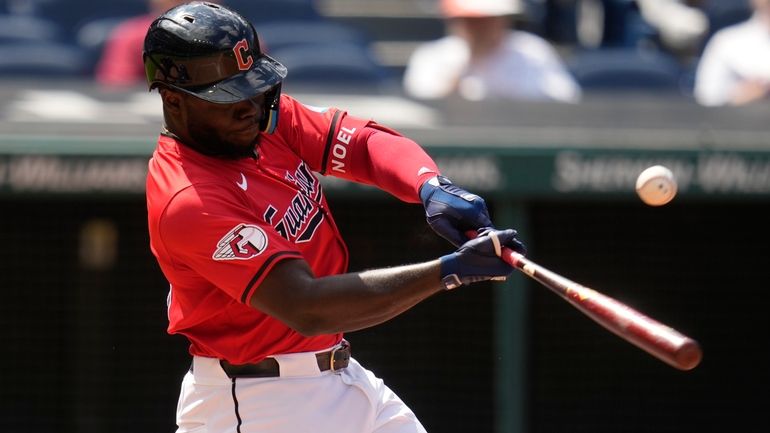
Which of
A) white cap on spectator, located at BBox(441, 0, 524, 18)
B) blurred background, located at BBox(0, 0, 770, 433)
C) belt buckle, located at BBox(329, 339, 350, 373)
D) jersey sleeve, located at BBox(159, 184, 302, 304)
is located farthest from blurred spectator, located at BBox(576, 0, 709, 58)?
jersey sleeve, located at BBox(159, 184, 302, 304)

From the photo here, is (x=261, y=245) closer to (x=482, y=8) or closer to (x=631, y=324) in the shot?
(x=631, y=324)

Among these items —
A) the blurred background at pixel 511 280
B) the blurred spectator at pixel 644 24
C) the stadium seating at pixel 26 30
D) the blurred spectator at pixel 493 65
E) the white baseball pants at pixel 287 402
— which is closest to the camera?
the white baseball pants at pixel 287 402

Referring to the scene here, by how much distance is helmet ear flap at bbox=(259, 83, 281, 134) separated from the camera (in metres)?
2.79

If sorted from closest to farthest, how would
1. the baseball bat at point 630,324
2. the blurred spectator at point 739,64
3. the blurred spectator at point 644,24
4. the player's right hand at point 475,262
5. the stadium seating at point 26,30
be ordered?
the baseball bat at point 630,324 < the player's right hand at point 475,262 < the blurred spectator at point 739,64 < the stadium seating at point 26,30 < the blurred spectator at point 644,24

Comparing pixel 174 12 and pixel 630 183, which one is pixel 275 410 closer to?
pixel 174 12

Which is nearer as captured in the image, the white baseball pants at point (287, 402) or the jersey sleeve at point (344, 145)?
the white baseball pants at point (287, 402)

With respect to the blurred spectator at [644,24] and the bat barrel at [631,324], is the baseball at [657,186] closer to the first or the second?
the bat barrel at [631,324]

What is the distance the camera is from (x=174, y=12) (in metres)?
2.79

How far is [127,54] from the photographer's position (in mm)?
5434

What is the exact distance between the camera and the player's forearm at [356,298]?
8.22 feet

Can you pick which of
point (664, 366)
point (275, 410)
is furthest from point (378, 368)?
point (275, 410)

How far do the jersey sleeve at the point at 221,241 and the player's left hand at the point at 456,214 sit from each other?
314 millimetres

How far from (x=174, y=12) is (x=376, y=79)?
10.0 ft

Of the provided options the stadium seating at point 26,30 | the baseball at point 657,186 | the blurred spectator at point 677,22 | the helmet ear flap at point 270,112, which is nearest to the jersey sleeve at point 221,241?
the helmet ear flap at point 270,112
